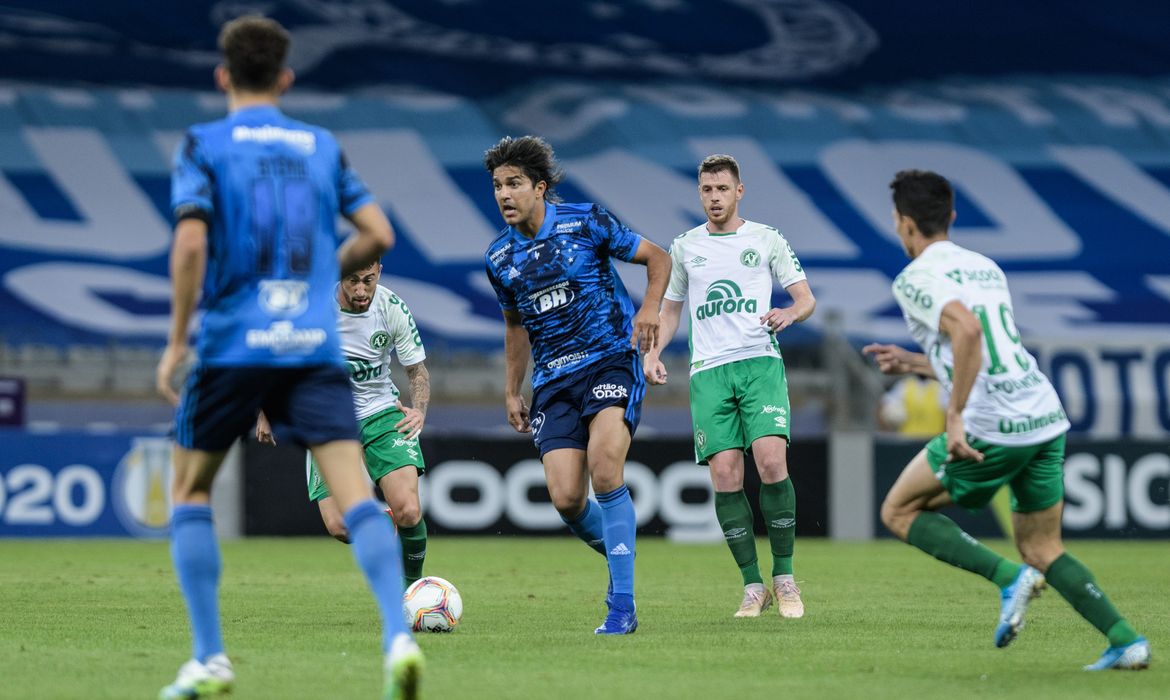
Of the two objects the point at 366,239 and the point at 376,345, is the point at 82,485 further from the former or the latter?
the point at 366,239

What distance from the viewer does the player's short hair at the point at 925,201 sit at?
6402 millimetres

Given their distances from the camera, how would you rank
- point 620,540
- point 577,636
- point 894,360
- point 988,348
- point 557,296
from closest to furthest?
point 988,348 → point 894,360 → point 577,636 → point 620,540 → point 557,296

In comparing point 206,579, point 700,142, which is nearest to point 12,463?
point 206,579

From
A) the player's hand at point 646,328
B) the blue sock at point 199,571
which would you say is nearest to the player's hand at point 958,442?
the player's hand at point 646,328

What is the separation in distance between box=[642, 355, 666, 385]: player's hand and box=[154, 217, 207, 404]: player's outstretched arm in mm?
3590

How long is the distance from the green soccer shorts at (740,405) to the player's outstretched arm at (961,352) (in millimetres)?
2914

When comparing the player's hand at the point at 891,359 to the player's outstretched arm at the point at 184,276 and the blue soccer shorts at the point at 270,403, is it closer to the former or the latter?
the blue soccer shorts at the point at 270,403

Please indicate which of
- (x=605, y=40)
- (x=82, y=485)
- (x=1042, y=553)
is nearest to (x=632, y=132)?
(x=605, y=40)

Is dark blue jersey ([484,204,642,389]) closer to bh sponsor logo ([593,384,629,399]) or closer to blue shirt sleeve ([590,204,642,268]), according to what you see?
blue shirt sleeve ([590,204,642,268])

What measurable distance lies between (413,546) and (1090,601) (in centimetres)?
400

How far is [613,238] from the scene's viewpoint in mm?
8172

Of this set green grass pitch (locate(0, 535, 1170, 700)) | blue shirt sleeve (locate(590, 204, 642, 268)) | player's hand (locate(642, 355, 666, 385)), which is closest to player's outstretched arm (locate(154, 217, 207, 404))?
green grass pitch (locate(0, 535, 1170, 700))

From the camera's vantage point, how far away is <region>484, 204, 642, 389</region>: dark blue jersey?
8.12 meters

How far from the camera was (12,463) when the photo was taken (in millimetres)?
17375
